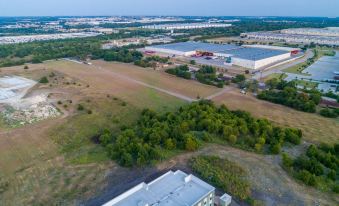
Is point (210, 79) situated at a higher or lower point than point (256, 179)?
higher

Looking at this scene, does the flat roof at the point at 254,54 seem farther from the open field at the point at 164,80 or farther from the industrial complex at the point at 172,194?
the industrial complex at the point at 172,194

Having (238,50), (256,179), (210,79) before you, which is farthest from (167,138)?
(238,50)

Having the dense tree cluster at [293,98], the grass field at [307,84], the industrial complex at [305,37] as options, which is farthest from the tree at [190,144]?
the industrial complex at [305,37]

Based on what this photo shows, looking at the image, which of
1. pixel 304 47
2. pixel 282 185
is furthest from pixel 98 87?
pixel 304 47

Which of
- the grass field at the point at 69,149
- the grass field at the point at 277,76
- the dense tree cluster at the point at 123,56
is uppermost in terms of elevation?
the dense tree cluster at the point at 123,56

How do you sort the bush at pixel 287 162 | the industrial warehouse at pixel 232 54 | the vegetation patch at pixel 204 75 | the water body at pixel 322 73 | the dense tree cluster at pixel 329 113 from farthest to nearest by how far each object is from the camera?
the industrial warehouse at pixel 232 54, the water body at pixel 322 73, the vegetation patch at pixel 204 75, the dense tree cluster at pixel 329 113, the bush at pixel 287 162

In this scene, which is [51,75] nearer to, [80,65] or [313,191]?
[80,65]

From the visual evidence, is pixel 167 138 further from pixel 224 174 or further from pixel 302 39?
pixel 302 39
